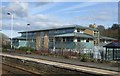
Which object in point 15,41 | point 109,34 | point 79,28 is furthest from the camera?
point 109,34

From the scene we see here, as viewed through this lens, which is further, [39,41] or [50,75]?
[39,41]

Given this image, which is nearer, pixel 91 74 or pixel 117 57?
pixel 91 74

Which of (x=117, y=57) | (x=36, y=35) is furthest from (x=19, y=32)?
(x=117, y=57)

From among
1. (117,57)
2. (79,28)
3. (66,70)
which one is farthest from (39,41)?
(66,70)

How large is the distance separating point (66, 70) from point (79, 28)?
121ft

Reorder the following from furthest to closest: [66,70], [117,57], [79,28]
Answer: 1. [79,28]
2. [117,57]
3. [66,70]

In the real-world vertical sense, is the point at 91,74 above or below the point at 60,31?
below

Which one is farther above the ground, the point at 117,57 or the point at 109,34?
the point at 109,34

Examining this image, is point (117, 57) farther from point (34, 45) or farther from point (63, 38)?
point (34, 45)

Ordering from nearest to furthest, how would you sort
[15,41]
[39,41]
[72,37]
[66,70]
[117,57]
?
[66,70] < [117,57] < [72,37] < [39,41] < [15,41]

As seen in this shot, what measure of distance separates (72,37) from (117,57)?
1842cm

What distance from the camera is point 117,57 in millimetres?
31812

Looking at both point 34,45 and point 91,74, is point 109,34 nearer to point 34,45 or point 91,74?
point 34,45

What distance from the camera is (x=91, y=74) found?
1550 cm
